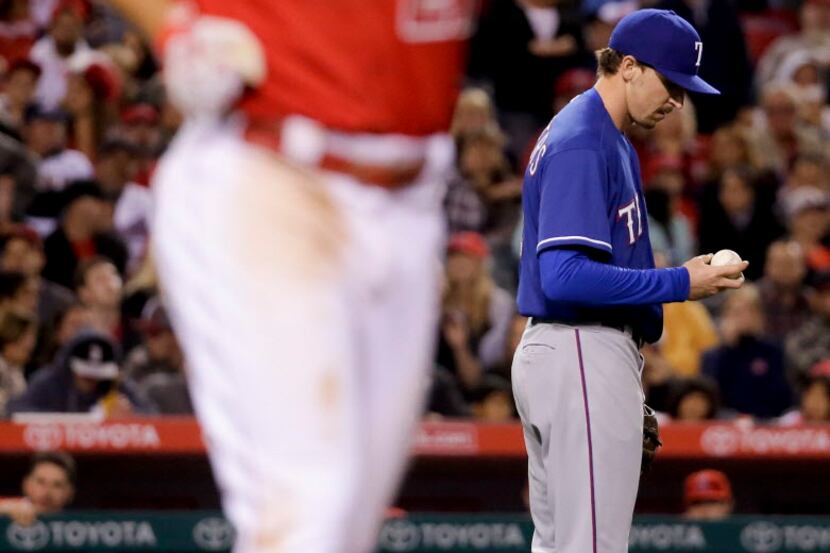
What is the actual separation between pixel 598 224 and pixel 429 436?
161 inches

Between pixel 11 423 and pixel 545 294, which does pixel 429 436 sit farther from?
pixel 545 294

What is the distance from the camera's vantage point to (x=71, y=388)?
30.7ft

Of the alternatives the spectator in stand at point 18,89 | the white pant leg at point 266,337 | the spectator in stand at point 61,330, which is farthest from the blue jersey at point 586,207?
the spectator in stand at point 18,89

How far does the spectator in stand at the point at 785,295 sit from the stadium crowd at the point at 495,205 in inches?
0.4

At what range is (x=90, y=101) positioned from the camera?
40.4ft

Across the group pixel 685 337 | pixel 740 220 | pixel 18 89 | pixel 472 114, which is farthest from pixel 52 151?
pixel 740 220

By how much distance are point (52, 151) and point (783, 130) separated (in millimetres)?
5141

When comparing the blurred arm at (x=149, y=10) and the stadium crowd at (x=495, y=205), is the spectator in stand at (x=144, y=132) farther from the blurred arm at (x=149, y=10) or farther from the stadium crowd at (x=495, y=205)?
the blurred arm at (x=149, y=10)

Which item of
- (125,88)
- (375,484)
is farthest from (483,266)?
(375,484)

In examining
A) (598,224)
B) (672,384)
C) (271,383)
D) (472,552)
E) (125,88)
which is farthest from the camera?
(125,88)

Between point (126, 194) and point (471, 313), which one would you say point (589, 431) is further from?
point (126, 194)

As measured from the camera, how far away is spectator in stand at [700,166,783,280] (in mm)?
11797

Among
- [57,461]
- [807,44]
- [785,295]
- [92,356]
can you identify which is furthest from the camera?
[807,44]

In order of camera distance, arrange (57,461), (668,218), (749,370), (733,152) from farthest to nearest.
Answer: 1. (733,152)
2. (668,218)
3. (749,370)
4. (57,461)
